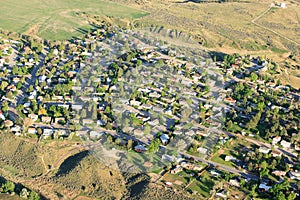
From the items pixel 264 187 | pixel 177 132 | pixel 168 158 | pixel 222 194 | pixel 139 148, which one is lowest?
pixel 222 194

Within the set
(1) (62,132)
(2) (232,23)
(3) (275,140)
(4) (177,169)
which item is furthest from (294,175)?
(2) (232,23)

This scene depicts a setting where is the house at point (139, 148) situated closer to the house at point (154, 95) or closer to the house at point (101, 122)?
the house at point (101, 122)

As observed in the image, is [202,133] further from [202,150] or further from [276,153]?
[276,153]

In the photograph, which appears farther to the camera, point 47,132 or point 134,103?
point 134,103

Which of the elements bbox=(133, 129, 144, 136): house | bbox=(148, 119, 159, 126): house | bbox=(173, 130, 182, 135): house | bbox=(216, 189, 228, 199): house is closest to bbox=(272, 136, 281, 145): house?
bbox=(173, 130, 182, 135): house

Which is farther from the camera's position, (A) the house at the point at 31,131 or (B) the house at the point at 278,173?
(A) the house at the point at 31,131

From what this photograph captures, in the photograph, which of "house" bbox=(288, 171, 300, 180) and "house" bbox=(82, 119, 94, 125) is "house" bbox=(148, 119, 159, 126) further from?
"house" bbox=(288, 171, 300, 180)

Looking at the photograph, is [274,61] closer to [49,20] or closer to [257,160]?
[257,160]

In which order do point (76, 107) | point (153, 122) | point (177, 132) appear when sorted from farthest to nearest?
point (76, 107) → point (153, 122) → point (177, 132)

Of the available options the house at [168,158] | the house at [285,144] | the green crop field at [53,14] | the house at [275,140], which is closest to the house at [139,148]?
the house at [168,158]
